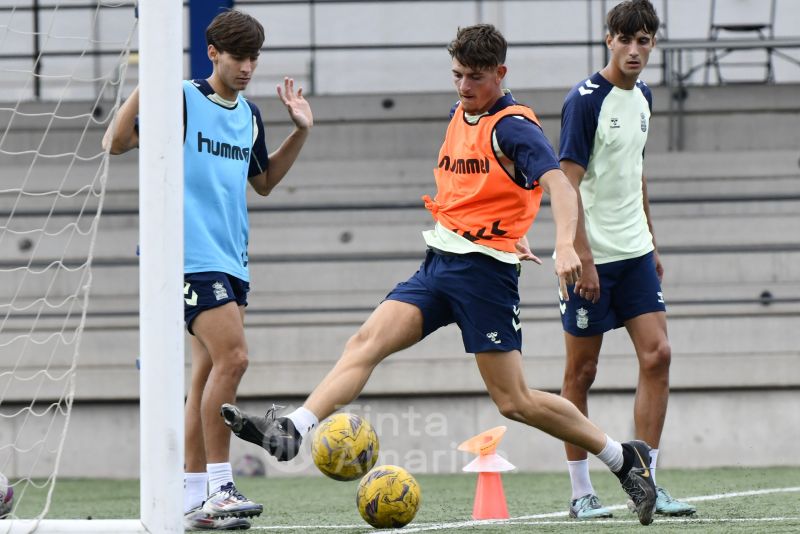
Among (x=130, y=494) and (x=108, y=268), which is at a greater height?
(x=108, y=268)

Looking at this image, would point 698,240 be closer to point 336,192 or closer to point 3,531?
point 336,192

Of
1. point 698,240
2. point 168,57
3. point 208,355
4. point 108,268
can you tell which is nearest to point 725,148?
point 698,240

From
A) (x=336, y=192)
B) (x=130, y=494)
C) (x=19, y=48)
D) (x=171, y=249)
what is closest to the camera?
(x=171, y=249)

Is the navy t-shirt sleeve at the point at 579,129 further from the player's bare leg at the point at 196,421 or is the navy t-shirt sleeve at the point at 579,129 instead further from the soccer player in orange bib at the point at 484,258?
the player's bare leg at the point at 196,421

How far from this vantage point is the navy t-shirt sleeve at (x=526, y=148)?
3.92 m

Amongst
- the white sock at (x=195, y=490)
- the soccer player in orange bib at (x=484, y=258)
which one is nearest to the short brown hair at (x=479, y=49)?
the soccer player in orange bib at (x=484, y=258)

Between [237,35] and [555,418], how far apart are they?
183 centimetres

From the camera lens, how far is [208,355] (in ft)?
15.2

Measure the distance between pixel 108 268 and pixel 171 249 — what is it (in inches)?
261

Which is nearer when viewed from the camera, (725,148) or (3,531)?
(3,531)

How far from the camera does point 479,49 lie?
4039mm

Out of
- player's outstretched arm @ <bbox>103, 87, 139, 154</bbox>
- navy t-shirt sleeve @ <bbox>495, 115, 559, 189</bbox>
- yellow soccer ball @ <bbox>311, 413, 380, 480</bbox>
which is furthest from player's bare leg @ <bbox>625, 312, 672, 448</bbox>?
player's outstretched arm @ <bbox>103, 87, 139, 154</bbox>

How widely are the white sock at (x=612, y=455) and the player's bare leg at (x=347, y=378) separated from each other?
2.67ft

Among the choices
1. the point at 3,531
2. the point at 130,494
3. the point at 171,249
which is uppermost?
the point at 171,249
